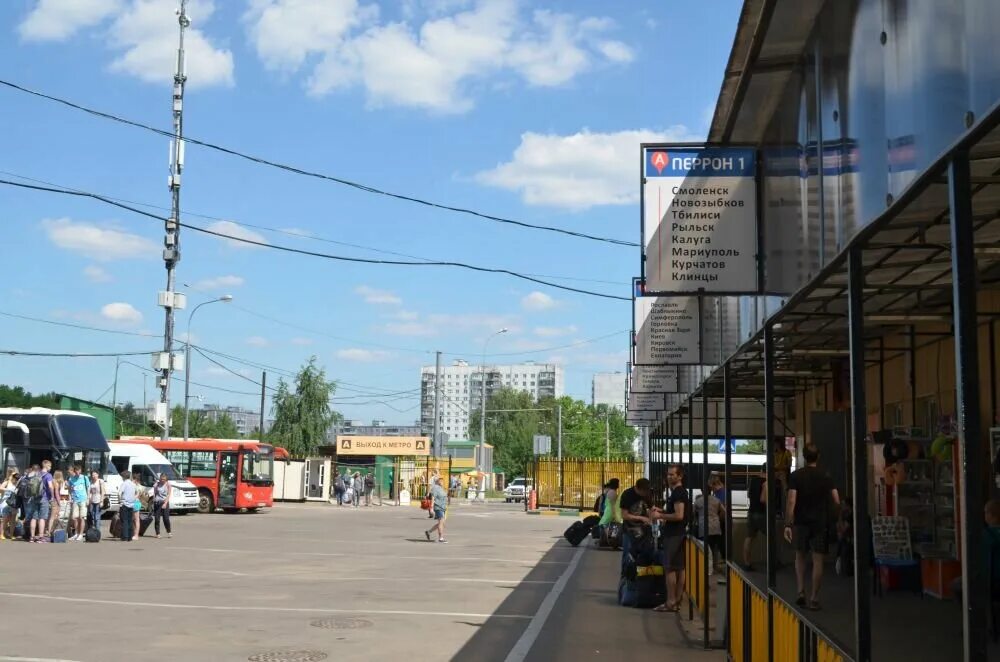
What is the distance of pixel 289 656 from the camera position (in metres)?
9.82

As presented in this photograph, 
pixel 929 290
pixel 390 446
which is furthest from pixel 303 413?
pixel 929 290

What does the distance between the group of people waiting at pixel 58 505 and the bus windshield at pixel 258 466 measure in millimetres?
16493

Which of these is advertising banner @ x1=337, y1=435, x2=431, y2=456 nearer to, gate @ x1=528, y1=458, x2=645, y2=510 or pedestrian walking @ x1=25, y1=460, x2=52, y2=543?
gate @ x1=528, y1=458, x2=645, y2=510

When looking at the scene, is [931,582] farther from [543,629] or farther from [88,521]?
[88,521]

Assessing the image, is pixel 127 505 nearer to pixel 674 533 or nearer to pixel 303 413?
pixel 674 533

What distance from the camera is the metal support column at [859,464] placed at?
14.4 feet

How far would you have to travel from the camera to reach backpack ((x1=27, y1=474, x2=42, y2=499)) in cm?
2408

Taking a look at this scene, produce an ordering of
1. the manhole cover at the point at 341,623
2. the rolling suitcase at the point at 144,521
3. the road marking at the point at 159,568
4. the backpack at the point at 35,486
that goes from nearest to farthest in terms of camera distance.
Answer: the manhole cover at the point at 341,623, the road marking at the point at 159,568, the backpack at the point at 35,486, the rolling suitcase at the point at 144,521

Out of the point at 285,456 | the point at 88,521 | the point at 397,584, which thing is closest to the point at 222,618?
the point at 397,584

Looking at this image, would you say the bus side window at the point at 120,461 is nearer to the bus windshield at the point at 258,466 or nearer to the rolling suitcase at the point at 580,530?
the bus windshield at the point at 258,466

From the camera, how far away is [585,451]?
362 ft

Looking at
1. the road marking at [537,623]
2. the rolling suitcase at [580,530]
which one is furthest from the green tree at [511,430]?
the road marking at [537,623]

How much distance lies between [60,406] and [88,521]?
11674 mm

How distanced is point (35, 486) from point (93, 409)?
16.7 m
